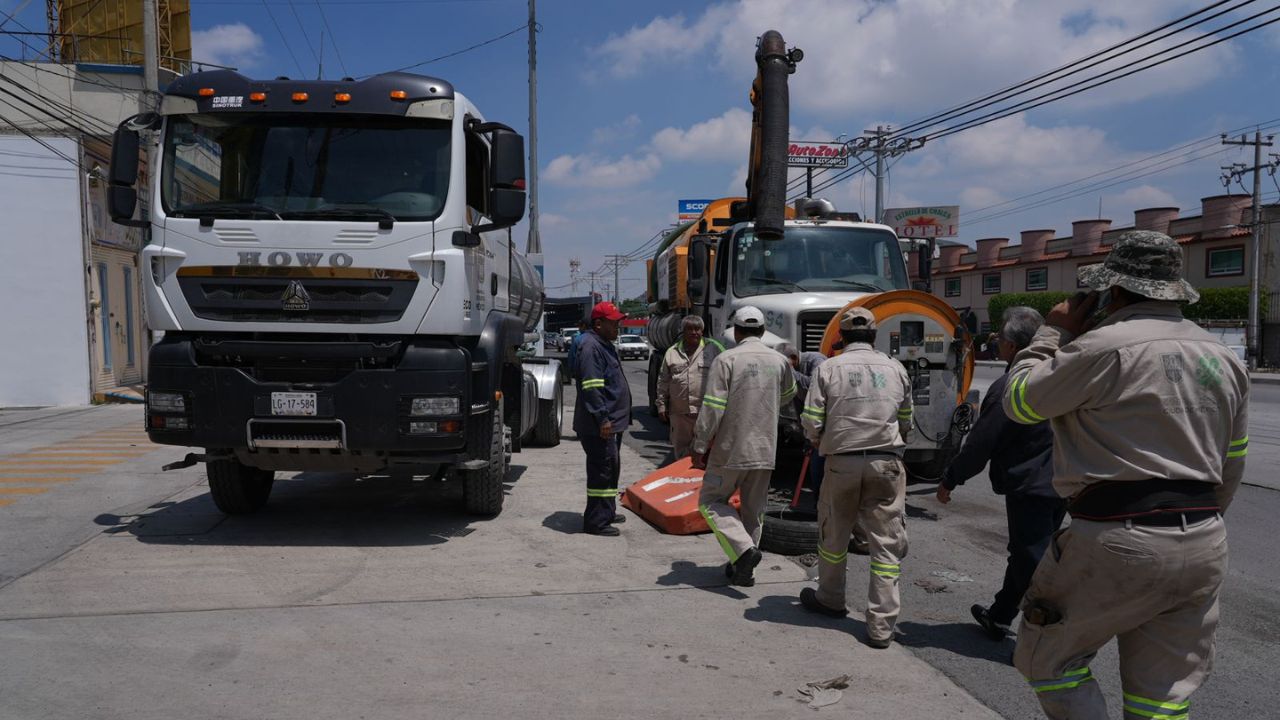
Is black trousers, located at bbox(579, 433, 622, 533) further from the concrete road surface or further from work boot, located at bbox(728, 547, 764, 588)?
the concrete road surface

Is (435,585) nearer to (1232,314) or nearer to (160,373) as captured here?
(160,373)

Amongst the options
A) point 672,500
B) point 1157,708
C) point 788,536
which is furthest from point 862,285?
point 1157,708

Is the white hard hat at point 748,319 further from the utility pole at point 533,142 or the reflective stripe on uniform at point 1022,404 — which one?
the utility pole at point 533,142

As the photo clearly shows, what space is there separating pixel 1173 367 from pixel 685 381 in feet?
21.6

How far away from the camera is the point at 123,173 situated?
254 inches

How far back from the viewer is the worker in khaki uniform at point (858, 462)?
4840 millimetres

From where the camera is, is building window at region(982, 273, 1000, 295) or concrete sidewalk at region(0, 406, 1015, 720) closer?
concrete sidewalk at region(0, 406, 1015, 720)

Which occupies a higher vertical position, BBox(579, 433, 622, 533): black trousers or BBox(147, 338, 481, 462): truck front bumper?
BBox(147, 338, 481, 462): truck front bumper

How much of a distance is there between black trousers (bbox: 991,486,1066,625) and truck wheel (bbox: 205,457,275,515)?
562 cm

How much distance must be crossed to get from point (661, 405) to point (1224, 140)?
141ft

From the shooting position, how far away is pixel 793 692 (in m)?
4.02

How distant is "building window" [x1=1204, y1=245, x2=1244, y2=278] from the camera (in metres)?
39.9

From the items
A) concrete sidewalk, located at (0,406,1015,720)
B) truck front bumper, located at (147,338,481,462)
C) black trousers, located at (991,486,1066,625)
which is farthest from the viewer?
truck front bumper, located at (147,338,481,462)

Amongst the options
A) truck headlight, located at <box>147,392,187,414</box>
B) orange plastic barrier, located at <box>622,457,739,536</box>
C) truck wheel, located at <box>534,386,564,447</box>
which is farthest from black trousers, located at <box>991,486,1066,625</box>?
truck wheel, located at <box>534,386,564,447</box>
